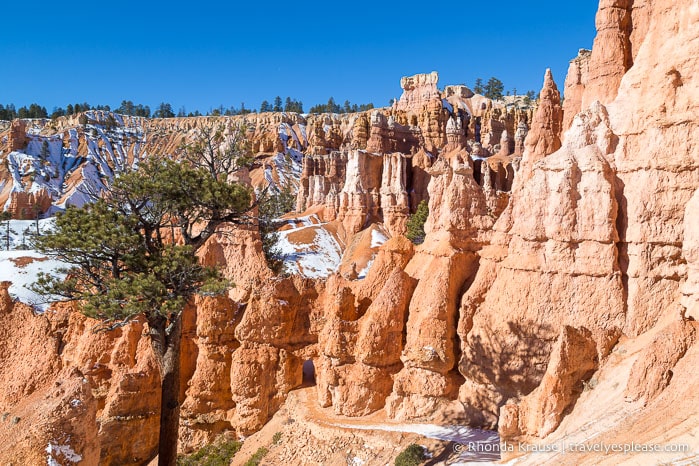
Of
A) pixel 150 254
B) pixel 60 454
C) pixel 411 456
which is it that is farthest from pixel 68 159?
pixel 411 456

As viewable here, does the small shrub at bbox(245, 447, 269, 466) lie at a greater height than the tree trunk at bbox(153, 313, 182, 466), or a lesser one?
lesser

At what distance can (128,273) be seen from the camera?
13055mm

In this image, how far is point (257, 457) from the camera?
15.1 meters

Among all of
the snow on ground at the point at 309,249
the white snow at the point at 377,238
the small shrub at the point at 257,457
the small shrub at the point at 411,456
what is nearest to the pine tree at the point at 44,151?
the snow on ground at the point at 309,249

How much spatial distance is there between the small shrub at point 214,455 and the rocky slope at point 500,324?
1.99 ft

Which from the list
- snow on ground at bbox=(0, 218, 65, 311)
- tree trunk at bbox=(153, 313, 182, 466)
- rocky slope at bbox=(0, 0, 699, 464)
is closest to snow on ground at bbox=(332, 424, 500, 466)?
rocky slope at bbox=(0, 0, 699, 464)

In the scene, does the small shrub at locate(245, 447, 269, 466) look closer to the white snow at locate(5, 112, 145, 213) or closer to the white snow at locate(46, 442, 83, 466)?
the white snow at locate(46, 442, 83, 466)

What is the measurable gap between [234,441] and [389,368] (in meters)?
5.88

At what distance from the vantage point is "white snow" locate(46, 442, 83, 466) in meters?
10.3

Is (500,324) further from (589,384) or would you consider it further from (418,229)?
(418,229)

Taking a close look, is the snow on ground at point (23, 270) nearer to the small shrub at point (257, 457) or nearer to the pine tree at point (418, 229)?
the small shrub at point (257, 457)

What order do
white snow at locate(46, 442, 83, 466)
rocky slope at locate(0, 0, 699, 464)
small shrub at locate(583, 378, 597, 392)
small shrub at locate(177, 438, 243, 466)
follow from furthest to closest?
small shrub at locate(177, 438, 243, 466)
small shrub at locate(583, 378, 597, 392)
rocky slope at locate(0, 0, 699, 464)
white snow at locate(46, 442, 83, 466)

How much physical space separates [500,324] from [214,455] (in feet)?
32.4

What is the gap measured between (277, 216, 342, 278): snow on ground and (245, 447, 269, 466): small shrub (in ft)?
85.8
